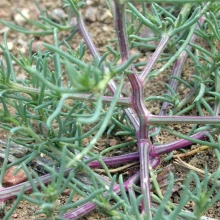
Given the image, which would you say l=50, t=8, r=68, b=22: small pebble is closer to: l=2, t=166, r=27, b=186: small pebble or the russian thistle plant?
the russian thistle plant

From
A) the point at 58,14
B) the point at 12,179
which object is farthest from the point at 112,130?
the point at 58,14

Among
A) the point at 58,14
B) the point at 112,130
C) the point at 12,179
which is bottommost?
the point at 12,179

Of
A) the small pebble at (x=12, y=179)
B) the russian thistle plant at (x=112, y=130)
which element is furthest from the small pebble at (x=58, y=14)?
the small pebble at (x=12, y=179)

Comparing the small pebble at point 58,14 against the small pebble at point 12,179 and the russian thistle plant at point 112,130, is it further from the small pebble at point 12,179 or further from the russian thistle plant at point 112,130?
the small pebble at point 12,179

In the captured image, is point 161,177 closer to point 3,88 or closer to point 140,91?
point 140,91

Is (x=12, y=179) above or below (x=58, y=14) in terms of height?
below

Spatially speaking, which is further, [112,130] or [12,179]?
[112,130]

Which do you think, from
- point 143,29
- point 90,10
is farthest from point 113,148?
point 90,10

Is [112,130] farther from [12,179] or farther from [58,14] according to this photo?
[58,14]

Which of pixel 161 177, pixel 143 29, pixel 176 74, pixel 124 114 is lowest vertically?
pixel 161 177

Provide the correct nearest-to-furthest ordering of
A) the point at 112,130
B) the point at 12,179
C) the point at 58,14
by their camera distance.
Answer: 1. the point at 12,179
2. the point at 112,130
3. the point at 58,14

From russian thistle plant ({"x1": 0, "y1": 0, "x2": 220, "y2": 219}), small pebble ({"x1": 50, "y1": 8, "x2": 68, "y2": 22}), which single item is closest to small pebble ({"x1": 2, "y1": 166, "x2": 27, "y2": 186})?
russian thistle plant ({"x1": 0, "y1": 0, "x2": 220, "y2": 219})
